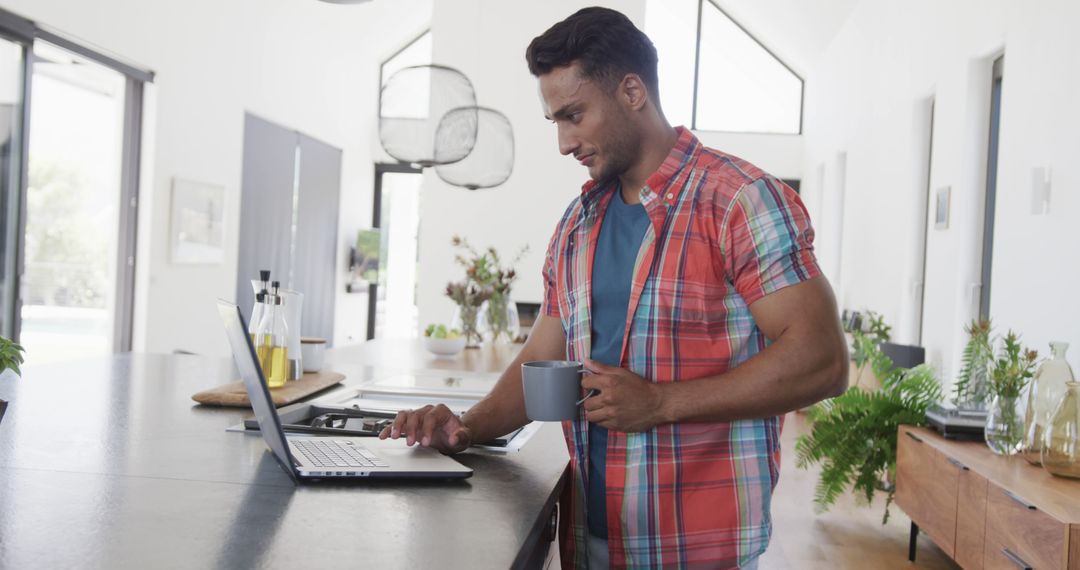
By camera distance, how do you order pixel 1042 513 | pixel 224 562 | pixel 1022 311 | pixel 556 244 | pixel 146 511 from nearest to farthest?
pixel 224 562, pixel 146 511, pixel 556 244, pixel 1042 513, pixel 1022 311

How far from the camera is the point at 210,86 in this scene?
7.23 metres

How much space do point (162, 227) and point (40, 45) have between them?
5.05 ft

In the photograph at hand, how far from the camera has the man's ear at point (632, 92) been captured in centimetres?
138

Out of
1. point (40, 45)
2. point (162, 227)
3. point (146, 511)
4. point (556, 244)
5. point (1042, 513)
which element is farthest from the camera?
point (162, 227)

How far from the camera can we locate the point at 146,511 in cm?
104

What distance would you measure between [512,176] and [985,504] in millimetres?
5692

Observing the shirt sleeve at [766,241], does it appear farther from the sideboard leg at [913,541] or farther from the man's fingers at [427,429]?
the sideboard leg at [913,541]

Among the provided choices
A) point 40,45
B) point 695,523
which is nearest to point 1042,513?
point 695,523

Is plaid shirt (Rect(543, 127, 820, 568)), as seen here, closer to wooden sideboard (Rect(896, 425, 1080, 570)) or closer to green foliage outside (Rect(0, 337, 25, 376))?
green foliage outside (Rect(0, 337, 25, 376))

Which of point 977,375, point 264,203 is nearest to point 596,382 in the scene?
point 977,375

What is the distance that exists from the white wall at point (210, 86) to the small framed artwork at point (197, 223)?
76 mm

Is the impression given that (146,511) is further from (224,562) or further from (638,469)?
(638,469)

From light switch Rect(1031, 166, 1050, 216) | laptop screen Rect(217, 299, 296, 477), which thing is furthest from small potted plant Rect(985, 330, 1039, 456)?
laptop screen Rect(217, 299, 296, 477)

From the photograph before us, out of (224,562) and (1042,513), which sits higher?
(224,562)
